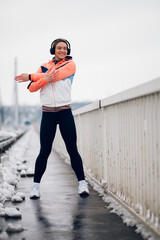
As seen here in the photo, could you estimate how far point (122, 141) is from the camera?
3836 millimetres

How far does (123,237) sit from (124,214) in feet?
2.21

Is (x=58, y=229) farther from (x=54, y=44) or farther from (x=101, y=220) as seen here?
(x=54, y=44)

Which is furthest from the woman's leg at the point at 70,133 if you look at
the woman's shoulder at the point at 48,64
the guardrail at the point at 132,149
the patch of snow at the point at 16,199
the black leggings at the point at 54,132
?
the patch of snow at the point at 16,199

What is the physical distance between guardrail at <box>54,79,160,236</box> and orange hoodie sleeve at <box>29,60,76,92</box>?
0.56 meters

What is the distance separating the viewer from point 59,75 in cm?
439

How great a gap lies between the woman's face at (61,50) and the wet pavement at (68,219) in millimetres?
1771

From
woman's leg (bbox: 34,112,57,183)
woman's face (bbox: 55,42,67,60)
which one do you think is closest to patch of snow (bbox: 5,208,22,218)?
woman's leg (bbox: 34,112,57,183)

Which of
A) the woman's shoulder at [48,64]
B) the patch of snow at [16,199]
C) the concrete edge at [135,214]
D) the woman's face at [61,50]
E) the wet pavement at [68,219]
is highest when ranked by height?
the woman's face at [61,50]

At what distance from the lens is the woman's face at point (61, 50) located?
4.62 meters

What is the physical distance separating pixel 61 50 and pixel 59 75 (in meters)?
0.40

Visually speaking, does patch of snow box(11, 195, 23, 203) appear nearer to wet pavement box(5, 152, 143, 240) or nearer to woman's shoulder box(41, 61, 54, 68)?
wet pavement box(5, 152, 143, 240)

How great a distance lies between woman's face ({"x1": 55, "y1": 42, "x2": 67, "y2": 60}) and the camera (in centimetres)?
462

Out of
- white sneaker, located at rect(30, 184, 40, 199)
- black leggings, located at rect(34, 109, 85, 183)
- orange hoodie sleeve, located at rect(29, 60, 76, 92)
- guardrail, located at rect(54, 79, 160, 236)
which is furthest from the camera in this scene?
white sneaker, located at rect(30, 184, 40, 199)

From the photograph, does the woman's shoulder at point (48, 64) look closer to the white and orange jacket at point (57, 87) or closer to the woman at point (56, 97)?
the woman at point (56, 97)
